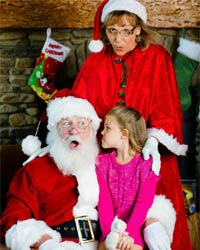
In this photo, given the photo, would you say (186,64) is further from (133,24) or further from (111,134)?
(111,134)

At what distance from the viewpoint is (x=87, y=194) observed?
5.74 feet

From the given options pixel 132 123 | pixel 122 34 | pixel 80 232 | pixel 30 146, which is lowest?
pixel 80 232

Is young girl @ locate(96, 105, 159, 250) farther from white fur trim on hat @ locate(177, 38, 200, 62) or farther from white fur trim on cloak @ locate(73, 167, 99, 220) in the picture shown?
white fur trim on hat @ locate(177, 38, 200, 62)

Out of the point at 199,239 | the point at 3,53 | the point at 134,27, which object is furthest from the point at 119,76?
the point at 199,239

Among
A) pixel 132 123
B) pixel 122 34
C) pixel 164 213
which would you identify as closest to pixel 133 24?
pixel 122 34

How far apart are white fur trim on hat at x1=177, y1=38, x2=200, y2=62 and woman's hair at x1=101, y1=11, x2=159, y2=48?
423 millimetres

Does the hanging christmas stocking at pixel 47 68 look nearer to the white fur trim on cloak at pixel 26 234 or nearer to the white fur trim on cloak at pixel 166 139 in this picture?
the white fur trim on cloak at pixel 166 139

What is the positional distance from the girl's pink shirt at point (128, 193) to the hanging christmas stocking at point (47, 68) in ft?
2.39

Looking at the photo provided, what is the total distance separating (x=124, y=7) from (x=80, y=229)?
843 mm

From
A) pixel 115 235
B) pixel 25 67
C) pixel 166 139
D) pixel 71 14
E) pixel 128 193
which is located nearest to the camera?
pixel 115 235

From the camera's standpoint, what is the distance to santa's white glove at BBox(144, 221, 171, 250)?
1665 mm

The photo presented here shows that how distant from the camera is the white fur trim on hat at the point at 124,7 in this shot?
1792mm

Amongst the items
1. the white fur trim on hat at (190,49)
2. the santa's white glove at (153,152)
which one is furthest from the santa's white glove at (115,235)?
the white fur trim on hat at (190,49)

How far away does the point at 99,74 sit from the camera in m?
1.91
